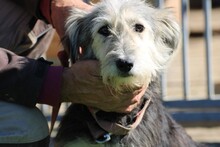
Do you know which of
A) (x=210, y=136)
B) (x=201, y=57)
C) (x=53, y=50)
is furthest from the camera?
(x=201, y=57)

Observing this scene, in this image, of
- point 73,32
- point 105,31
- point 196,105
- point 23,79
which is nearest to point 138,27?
point 105,31

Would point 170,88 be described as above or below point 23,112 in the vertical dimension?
below

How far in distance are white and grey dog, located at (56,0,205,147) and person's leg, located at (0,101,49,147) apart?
0.17 metres

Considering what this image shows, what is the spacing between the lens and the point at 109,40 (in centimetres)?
338

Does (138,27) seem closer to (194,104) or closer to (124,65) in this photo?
(124,65)

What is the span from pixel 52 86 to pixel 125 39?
1.34 ft

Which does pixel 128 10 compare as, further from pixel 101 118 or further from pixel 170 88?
pixel 170 88

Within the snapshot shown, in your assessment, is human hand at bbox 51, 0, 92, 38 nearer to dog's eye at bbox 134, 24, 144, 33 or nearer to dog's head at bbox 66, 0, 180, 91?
dog's head at bbox 66, 0, 180, 91

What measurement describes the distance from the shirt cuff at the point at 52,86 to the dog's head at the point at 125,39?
22 centimetres

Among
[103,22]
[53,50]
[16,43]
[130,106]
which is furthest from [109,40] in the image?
[53,50]

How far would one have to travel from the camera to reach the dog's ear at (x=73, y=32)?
3553mm

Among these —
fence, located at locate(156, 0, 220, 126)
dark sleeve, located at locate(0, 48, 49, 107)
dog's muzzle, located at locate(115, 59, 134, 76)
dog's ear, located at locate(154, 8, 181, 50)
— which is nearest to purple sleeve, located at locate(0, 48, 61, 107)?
dark sleeve, located at locate(0, 48, 49, 107)

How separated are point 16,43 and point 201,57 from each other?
594cm

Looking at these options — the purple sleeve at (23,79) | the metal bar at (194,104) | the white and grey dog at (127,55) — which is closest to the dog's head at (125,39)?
the white and grey dog at (127,55)
